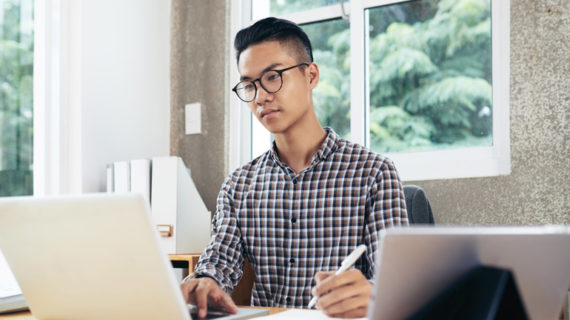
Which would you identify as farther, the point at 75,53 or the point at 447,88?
the point at 75,53

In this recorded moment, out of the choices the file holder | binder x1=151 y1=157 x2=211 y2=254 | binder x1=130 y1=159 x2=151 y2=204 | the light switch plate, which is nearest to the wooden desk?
the file holder

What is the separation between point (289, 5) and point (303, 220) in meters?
1.37

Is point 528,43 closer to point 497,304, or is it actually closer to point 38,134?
point 497,304

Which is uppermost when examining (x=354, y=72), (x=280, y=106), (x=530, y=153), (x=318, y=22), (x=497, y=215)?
(x=318, y=22)

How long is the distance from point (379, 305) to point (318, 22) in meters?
1.97

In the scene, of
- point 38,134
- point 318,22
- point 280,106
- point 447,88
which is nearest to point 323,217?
point 280,106

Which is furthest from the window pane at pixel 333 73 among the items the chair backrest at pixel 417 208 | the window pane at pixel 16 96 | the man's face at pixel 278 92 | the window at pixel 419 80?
the window pane at pixel 16 96

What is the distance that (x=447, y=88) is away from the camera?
83.4 inches

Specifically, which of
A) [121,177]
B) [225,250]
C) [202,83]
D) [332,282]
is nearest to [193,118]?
[202,83]

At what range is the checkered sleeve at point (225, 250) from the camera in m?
1.37

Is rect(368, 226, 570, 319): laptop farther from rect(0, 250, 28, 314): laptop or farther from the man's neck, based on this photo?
the man's neck

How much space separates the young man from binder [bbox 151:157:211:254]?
0.57 metres

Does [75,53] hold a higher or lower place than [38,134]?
higher

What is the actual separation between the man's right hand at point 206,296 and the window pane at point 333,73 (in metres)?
1.37
